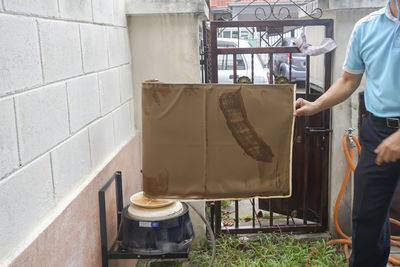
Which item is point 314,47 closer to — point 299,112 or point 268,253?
point 299,112

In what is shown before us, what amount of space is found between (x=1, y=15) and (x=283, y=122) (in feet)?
6.51

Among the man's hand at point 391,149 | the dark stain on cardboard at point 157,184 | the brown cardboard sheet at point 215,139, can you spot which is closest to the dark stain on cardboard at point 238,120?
the brown cardboard sheet at point 215,139

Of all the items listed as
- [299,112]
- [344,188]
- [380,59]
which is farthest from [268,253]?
[380,59]

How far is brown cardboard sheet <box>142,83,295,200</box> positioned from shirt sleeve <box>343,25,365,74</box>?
447 millimetres

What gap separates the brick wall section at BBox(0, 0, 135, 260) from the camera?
1810mm

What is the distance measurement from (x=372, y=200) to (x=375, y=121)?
0.53m

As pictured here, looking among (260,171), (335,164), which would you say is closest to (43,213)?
(260,171)

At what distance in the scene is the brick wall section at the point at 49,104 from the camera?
71.2 inches

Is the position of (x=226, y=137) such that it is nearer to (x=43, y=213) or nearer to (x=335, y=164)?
(x=43, y=213)

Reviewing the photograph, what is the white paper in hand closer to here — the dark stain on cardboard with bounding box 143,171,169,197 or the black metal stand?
the dark stain on cardboard with bounding box 143,171,169,197

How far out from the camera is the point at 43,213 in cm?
213

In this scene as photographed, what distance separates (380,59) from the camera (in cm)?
282

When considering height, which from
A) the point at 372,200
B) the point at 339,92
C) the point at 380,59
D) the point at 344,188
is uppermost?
the point at 380,59

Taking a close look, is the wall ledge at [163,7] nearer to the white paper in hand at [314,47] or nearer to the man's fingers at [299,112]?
the white paper in hand at [314,47]
